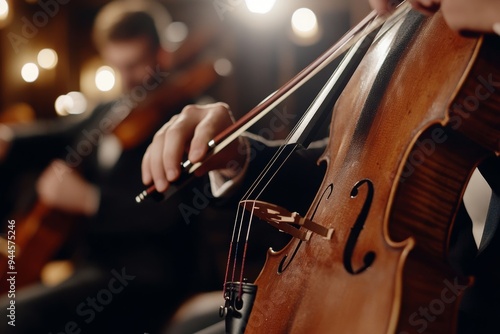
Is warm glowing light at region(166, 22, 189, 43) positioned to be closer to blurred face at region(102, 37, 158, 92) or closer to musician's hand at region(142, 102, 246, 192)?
blurred face at region(102, 37, 158, 92)

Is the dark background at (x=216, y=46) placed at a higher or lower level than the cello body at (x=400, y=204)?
higher

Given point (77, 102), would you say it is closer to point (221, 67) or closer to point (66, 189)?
point (221, 67)

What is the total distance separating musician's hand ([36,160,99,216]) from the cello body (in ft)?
4.20

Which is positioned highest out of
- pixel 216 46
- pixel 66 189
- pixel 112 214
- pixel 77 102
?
pixel 216 46

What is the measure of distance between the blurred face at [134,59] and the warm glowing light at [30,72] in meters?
2.17

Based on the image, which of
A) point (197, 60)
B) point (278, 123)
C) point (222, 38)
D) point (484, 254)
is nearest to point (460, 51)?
point (484, 254)

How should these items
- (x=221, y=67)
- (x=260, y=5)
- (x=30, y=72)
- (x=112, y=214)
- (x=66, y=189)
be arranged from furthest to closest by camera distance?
1. (x=30, y=72)
2. (x=221, y=67)
3. (x=260, y=5)
4. (x=66, y=189)
5. (x=112, y=214)

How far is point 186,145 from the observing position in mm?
767

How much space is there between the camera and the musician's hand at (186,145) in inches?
28.4

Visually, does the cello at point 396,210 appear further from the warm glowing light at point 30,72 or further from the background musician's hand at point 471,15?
the warm glowing light at point 30,72

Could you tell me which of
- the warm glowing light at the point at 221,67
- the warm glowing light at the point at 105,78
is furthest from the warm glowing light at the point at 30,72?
the warm glowing light at the point at 221,67

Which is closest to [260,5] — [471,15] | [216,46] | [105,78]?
[216,46]

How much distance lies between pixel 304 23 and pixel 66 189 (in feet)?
6.66

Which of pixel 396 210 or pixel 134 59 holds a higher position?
pixel 134 59
